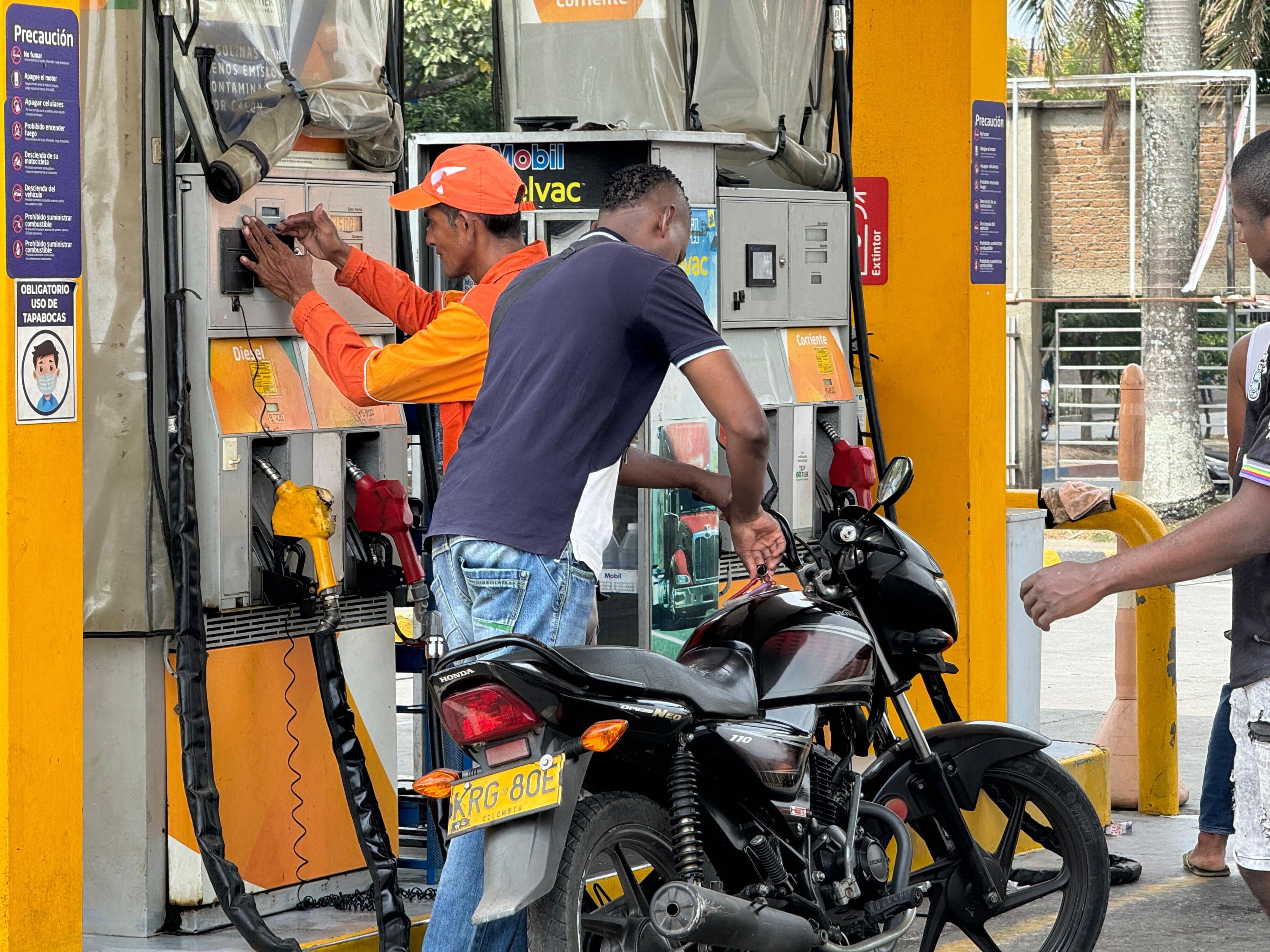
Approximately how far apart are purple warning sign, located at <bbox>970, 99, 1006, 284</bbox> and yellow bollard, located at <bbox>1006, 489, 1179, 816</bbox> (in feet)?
3.20

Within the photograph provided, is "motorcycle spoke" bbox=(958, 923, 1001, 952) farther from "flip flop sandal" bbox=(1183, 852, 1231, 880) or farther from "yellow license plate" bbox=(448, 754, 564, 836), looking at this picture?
"yellow license plate" bbox=(448, 754, 564, 836)

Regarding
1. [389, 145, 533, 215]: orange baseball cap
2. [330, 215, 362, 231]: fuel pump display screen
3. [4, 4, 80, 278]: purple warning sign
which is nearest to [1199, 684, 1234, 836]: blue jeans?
[389, 145, 533, 215]: orange baseball cap

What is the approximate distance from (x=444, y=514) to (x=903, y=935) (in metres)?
2.45

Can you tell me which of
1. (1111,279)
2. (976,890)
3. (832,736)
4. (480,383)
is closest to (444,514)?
(480,383)

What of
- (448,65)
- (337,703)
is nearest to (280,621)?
(337,703)

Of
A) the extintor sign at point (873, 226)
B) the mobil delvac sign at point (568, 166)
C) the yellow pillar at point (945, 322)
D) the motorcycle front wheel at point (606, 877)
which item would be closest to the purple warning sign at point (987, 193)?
the yellow pillar at point (945, 322)

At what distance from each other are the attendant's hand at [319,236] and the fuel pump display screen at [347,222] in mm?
95

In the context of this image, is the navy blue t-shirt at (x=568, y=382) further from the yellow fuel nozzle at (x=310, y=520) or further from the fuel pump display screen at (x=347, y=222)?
the fuel pump display screen at (x=347, y=222)

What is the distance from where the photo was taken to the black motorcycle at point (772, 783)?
12.0ft

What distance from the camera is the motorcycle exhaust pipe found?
12.2 feet

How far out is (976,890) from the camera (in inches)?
190

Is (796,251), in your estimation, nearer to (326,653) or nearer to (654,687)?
(326,653)

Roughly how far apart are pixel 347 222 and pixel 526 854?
2.28m

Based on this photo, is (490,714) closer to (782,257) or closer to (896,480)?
(896,480)
